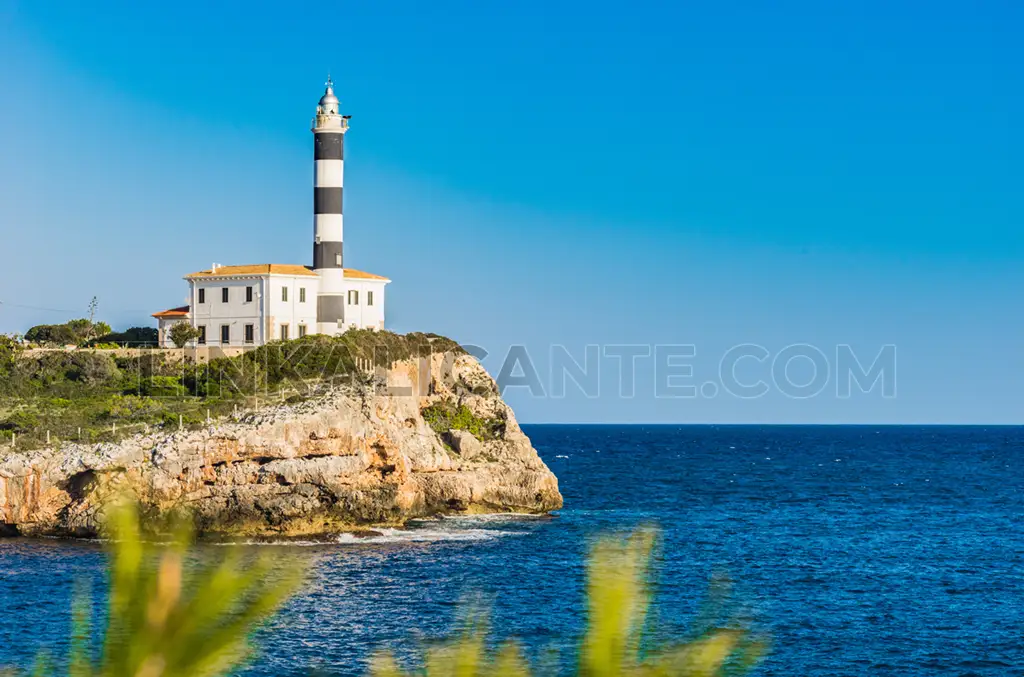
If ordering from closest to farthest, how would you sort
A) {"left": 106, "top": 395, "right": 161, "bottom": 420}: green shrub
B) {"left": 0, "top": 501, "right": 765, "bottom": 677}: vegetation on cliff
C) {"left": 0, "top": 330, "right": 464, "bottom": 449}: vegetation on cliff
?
{"left": 0, "top": 501, "right": 765, "bottom": 677}: vegetation on cliff
{"left": 0, "top": 330, "right": 464, "bottom": 449}: vegetation on cliff
{"left": 106, "top": 395, "right": 161, "bottom": 420}: green shrub

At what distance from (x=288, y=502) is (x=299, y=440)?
2116 millimetres

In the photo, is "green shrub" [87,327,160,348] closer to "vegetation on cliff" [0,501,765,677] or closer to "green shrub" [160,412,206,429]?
"green shrub" [160,412,206,429]

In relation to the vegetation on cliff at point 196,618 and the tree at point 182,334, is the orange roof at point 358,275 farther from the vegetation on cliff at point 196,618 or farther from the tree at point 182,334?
the vegetation on cliff at point 196,618

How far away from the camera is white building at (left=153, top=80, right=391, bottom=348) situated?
5472 centimetres

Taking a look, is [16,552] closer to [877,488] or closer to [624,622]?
[624,622]

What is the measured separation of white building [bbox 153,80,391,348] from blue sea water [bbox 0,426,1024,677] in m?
13.9

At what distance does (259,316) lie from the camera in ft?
180

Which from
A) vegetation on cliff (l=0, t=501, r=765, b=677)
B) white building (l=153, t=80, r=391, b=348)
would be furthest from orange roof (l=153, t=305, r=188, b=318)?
vegetation on cliff (l=0, t=501, r=765, b=677)

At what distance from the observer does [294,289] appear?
55406mm

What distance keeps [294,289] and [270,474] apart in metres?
16.1

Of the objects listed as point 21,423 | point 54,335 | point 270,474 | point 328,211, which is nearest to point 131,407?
point 21,423

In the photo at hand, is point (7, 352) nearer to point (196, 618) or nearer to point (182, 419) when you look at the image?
point (182, 419)

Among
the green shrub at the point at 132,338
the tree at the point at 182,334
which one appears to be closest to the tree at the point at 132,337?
the green shrub at the point at 132,338

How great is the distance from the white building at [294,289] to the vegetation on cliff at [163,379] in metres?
2.03
